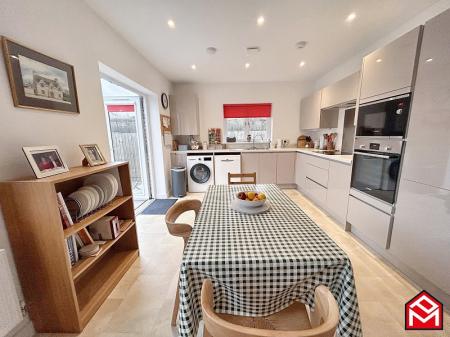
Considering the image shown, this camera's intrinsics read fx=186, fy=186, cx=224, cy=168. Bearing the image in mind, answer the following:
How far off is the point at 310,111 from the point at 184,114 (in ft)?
9.17

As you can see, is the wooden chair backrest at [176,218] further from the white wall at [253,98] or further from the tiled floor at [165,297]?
the white wall at [253,98]

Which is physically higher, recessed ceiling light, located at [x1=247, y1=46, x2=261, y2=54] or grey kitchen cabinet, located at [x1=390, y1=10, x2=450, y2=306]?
recessed ceiling light, located at [x1=247, y1=46, x2=261, y2=54]

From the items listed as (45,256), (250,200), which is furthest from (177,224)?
(45,256)

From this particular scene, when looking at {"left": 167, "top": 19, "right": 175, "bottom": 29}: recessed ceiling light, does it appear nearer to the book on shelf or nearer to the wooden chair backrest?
the wooden chair backrest

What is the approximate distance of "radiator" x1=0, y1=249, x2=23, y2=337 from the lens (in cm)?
101

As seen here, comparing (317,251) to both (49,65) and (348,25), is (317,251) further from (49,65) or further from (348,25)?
(348,25)

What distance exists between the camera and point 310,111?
13.1ft

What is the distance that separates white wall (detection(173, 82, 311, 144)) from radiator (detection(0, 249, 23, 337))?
3999 millimetres

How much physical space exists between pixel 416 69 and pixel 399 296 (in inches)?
72.5

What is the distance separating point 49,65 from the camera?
4.54 ft

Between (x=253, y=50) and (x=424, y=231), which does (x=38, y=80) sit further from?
(x=424, y=231)

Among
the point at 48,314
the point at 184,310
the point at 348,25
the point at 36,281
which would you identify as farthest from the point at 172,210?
the point at 348,25

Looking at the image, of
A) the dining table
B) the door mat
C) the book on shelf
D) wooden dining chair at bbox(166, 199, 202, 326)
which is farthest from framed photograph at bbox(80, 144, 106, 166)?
the door mat

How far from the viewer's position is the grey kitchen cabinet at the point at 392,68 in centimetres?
152
